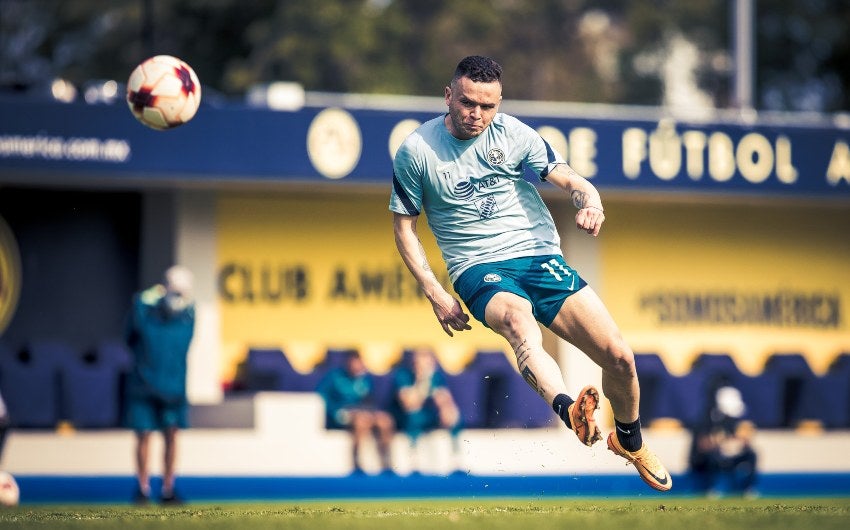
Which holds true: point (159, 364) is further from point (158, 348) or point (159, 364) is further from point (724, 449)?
point (724, 449)

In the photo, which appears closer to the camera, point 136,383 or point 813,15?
point 136,383

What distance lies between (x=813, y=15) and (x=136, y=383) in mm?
32008

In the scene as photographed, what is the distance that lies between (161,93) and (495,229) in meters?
3.49

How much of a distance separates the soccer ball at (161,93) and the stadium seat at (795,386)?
37.7 feet

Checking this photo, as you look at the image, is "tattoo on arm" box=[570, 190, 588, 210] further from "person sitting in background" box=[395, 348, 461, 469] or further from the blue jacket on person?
"person sitting in background" box=[395, 348, 461, 469]

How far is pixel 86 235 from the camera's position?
19922 millimetres

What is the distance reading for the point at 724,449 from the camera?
18.8m

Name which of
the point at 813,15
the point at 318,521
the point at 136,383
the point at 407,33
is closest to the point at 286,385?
the point at 136,383

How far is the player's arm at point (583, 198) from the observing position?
873 cm

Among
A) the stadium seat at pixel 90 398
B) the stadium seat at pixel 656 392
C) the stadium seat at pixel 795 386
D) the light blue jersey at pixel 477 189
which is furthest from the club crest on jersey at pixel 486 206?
the stadium seat at pixel 795 386

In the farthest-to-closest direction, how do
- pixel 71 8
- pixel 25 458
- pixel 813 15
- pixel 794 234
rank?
1. pixel 813 15
2. pixel 71 8
3. pixel 794 234
4. pixel 25 458

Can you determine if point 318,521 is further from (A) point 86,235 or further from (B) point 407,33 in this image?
(B) point 407,33

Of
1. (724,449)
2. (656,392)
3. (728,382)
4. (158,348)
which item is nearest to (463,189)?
(158,348)

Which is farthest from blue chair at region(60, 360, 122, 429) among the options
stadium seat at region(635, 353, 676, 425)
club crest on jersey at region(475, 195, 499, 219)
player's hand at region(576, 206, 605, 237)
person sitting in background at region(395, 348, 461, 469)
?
player's hand at region(576, 206, 605, 237)
